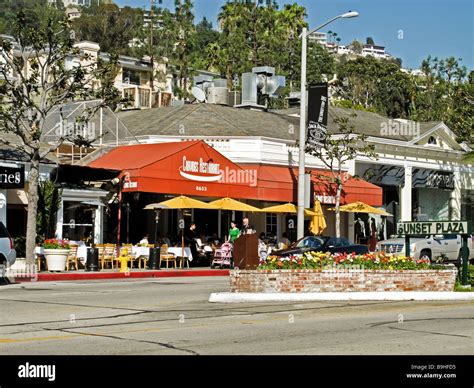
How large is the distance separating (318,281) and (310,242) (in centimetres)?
1326

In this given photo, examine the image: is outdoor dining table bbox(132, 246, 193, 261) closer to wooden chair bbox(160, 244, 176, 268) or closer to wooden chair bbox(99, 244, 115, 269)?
wooden chair bbox(160, 244, 176, 268)

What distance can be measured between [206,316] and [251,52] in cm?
6926

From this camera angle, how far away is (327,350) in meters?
11.5

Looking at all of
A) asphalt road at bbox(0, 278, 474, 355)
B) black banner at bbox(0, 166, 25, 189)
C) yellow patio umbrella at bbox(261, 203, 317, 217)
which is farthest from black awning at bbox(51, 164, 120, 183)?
asphalt road at bbox(0, 278, 474, 355)

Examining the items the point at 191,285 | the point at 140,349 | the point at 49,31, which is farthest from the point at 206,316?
the point at 49,31

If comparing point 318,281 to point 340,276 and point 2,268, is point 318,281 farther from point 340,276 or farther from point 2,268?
point 2,268

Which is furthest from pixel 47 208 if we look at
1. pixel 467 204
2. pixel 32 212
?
Result: pixel 467 204

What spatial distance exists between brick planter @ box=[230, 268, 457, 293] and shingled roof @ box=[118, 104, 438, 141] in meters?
23.9

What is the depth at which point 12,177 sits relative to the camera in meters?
31.8

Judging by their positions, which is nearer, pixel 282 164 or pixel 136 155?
pixel 136 155

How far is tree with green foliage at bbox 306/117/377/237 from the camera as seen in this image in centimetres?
4200

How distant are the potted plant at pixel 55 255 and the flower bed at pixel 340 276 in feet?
38.9

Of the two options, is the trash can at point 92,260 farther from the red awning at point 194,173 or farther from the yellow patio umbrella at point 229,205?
the yellow patio umbrella at point 229,205
